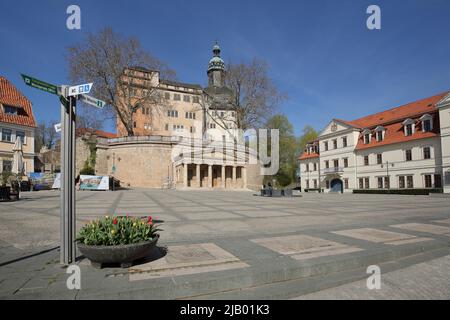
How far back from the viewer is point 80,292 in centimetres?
374

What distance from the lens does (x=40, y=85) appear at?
185 inches

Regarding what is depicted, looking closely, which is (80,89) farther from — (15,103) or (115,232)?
(15,103)

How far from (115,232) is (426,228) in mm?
9424

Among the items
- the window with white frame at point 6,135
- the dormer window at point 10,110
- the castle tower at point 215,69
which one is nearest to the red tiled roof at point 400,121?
the castle tower at point 215,69

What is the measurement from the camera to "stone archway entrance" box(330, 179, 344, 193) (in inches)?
1928

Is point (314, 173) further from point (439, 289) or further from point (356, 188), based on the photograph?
point (439, 289)

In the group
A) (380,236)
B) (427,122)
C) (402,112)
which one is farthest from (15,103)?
(402,112)

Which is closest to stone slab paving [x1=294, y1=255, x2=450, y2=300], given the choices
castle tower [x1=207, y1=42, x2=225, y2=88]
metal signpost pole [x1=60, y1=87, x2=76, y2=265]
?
metal signpost pole [x1=60, y1=87, x2=76, y2=265]

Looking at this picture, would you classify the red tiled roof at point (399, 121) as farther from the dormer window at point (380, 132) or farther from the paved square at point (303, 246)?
the paved square at point (303, 246)

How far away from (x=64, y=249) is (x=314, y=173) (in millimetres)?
55124

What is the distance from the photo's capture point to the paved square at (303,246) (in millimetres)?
5730

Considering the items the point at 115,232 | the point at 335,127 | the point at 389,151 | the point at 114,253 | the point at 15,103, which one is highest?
the point at 15,103

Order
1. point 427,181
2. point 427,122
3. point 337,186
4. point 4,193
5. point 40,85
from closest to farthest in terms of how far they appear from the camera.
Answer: point 40,85 → point 4,193 → point 427,181 → point 427,122 → point 337,186

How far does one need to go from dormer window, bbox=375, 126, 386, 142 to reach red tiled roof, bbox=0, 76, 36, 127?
5092 centimetres
